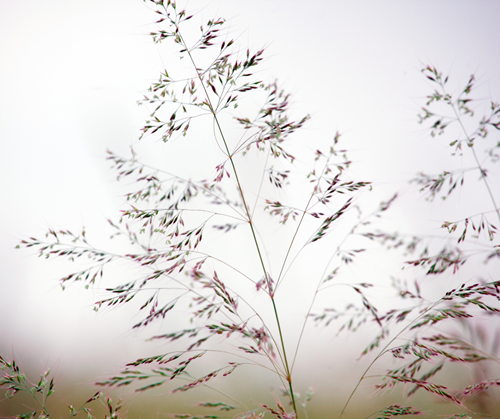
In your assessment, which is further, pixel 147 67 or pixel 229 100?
pixel 147 67

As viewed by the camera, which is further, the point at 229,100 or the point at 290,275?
the point at 290,275

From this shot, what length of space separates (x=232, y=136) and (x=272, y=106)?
2.36 feet

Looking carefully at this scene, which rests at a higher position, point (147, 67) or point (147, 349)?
point (147, 67)

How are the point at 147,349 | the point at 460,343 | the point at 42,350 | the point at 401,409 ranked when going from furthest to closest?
the point at 42,350
the point at 147,349
the point at 460,343
the point at 401,409

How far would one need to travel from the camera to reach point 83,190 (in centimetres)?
173

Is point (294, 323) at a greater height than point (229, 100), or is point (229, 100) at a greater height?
point (229, 100)

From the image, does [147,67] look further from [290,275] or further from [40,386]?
[40,386]

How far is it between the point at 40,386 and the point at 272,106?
106cm

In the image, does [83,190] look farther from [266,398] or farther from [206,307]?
[266,398]

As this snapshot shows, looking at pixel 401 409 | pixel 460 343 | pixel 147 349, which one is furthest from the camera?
pixel 147 349

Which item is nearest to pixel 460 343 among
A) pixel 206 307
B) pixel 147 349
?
pixel 206 307

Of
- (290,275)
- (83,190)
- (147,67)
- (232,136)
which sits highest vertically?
(147,67)

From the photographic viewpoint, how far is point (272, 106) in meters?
1.00

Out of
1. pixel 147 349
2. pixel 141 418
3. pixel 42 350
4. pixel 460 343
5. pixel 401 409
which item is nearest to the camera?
pixel 401 409
